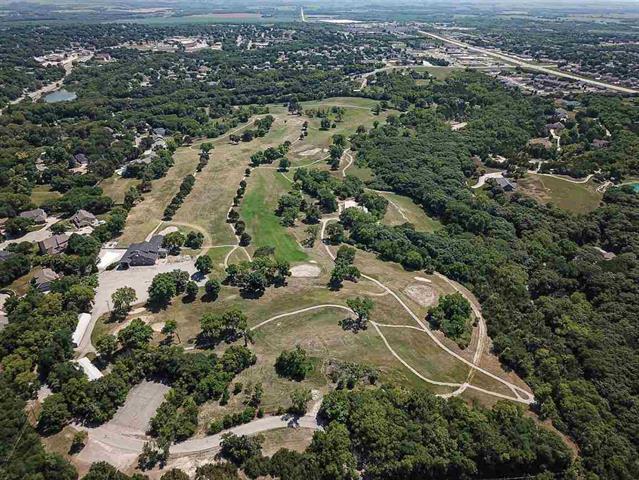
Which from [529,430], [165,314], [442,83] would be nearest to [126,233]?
[165,314]

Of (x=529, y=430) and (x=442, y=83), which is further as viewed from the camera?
(x=442, y=83)

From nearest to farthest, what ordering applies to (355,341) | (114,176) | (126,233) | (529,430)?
1. (529,430)
2. (355,341)
3. (126,233)
4. (114,176)

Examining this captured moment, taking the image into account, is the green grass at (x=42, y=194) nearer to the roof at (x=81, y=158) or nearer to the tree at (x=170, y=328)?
the roof at (x=81, y=158)

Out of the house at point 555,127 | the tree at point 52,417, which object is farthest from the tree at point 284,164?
the house at point 555,127

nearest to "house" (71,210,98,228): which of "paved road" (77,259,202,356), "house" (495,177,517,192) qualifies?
"paved road" (77,259,202,356)

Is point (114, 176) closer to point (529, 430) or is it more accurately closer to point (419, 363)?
point (419, 363)

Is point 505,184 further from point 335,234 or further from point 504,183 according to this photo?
point 335,234

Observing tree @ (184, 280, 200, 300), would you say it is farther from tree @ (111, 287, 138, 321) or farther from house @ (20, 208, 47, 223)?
house @ (20, 208, 47, 223)
